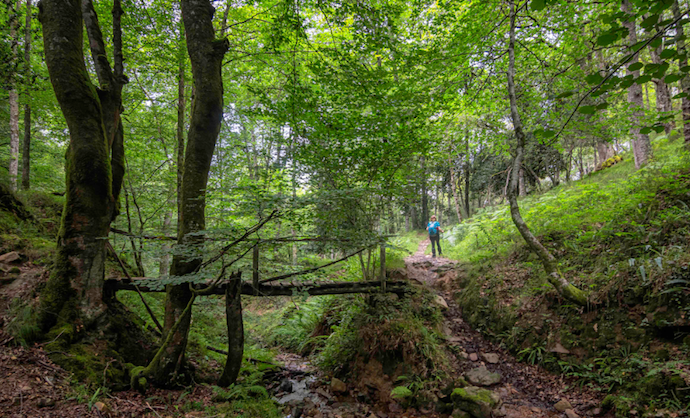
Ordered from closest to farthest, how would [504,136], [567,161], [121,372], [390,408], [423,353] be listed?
[121,372] → [390,408] → [423,353] → [504,136] → [567,161]

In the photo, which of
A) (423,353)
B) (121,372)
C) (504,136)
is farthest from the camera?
(504,136)

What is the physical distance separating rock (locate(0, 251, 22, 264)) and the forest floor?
13.1 inches

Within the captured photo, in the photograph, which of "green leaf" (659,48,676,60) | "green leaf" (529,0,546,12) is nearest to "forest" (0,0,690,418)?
"green leaf" (529,0,546,12)

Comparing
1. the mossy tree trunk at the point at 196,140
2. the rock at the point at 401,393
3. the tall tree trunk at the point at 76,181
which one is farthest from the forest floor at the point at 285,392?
the mossy tree trunk at the point at 196,140

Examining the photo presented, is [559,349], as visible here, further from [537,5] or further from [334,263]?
[537,5]

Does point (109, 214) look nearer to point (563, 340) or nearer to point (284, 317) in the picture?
point (284, 317)

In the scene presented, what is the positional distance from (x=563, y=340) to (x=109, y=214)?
7.79 metres

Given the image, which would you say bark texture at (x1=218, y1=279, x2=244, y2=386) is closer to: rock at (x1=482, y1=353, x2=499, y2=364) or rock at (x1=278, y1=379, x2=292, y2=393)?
rock at (x1=278, y1=379, x2=292, y2=393)

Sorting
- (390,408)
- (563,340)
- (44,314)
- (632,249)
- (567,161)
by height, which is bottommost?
(390,408)

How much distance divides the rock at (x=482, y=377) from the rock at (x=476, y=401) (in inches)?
13.1

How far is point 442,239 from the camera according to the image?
1594cm

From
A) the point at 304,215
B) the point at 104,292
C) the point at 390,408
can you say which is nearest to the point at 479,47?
the point at 304,215

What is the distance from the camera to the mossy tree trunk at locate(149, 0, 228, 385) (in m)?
4.44

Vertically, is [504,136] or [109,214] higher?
[504,136]
